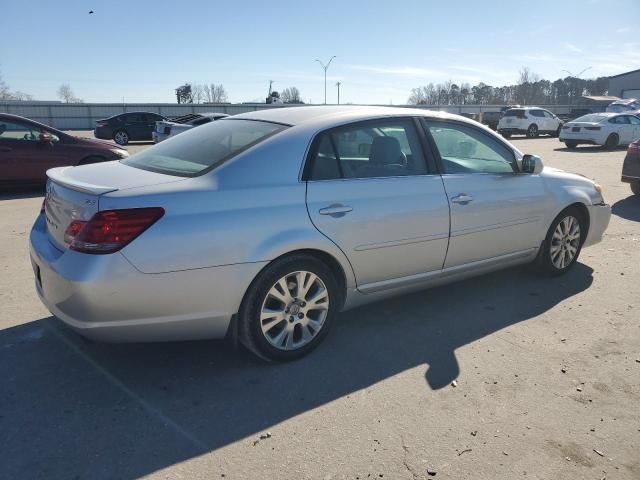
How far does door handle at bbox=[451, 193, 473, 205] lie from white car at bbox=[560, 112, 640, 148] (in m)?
19.2

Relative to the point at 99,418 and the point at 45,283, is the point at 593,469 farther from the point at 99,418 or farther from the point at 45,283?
the point at 45,283

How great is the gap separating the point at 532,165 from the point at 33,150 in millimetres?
8564

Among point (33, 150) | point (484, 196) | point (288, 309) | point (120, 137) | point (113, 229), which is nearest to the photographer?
point (113, 229)

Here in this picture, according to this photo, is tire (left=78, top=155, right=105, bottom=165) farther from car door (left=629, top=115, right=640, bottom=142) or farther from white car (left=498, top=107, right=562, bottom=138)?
white car (left=498, top=107, right=562, bottom=138)

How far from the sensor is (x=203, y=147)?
370cm

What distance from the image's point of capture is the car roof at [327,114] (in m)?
Answer: 3.70

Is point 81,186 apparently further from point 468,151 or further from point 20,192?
point 20,192

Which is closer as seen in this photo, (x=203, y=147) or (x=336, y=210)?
(x=336, y=210)

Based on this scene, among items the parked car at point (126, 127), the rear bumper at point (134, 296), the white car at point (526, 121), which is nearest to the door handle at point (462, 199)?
the rear bumper at point (134, 296)

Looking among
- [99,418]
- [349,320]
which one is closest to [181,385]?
[99,418]

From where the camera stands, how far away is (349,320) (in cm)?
421

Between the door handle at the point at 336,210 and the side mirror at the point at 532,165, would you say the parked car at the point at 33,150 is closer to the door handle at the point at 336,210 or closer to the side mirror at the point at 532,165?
the door handle at the point at 336,210

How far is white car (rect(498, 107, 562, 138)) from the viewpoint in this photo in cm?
2803

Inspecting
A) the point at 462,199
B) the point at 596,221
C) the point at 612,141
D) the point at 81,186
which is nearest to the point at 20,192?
the point at 81,186
